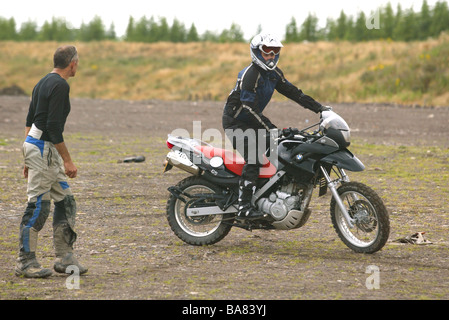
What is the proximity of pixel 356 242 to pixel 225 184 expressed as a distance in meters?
1.63

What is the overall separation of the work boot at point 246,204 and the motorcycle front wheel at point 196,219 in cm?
23

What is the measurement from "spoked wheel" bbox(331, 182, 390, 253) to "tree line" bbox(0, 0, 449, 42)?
A: 44.2 m

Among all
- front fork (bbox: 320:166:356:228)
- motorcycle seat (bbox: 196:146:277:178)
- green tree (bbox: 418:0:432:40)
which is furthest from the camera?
green tree (bbox: 418:0:432:40)

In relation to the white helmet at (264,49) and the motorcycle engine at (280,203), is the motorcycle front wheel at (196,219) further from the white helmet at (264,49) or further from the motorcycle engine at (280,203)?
the white helmet at (264,49)

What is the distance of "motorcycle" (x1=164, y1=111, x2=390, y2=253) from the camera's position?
25.1 ft

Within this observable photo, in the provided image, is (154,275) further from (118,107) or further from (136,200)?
(118,107)

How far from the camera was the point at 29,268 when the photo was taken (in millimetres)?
6754

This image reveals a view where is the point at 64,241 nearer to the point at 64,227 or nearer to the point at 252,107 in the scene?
the point at 64,227

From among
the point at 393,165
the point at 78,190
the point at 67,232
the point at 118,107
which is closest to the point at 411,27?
the point at 118,107

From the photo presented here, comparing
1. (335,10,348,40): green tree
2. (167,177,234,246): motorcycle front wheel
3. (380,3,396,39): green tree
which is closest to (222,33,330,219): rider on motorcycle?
(167,177,234,246): motorcycle front wheel

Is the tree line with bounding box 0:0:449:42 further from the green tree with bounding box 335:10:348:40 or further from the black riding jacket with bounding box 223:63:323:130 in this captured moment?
the black riding jacket with bounding box 223:63:323:130

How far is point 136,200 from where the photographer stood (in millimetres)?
11047

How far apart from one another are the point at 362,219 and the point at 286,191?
932mm

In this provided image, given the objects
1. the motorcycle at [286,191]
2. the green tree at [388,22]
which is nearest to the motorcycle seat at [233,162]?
the motorcycle at [286,191]
